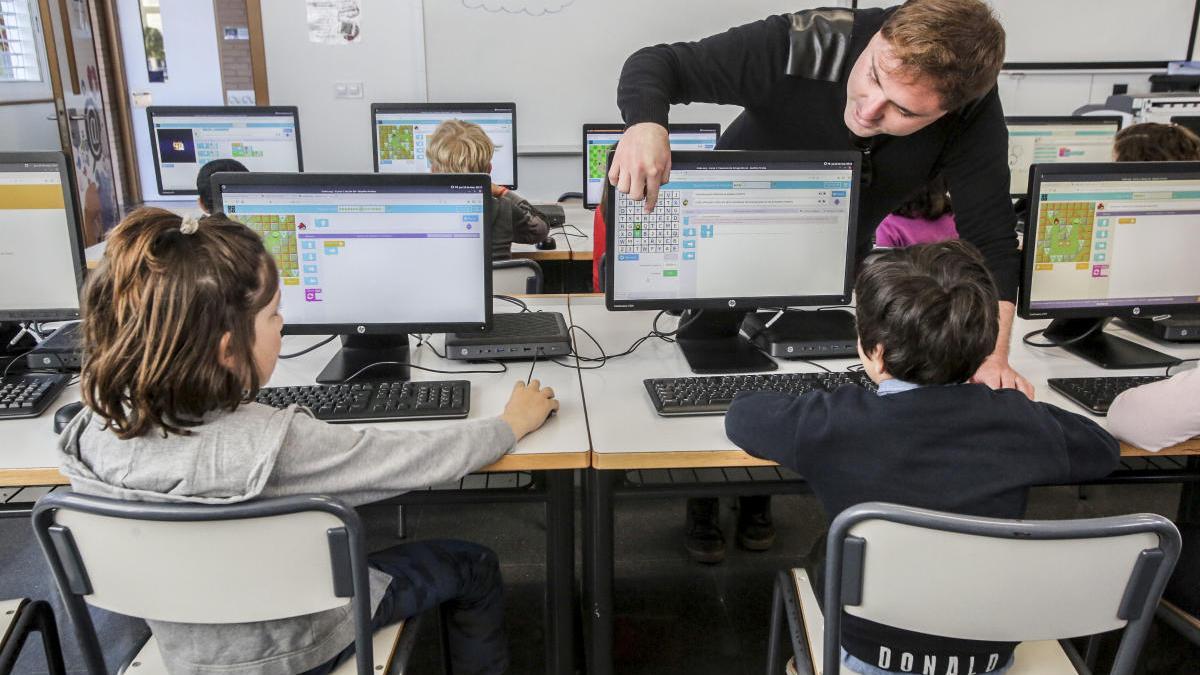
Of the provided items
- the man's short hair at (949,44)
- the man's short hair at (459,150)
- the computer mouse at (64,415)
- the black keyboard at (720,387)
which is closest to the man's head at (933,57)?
the man's short hair at (949,44)

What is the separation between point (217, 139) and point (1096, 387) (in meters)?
3.32

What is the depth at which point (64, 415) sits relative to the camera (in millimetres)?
1464

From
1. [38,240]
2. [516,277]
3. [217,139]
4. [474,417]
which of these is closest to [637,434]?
[474,417]

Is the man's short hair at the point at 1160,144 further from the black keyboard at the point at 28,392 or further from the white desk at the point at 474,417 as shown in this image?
the black keyboard at the point at 28,392

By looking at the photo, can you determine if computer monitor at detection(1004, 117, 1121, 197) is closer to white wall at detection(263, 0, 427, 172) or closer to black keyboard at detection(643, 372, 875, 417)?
black keyboard at detection(643, 372, 875, 417)

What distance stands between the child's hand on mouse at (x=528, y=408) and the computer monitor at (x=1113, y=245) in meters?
1.06

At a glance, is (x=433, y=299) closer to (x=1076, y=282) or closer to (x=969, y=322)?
(x=969, y=322)

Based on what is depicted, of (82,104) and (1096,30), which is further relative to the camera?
(1096,30)

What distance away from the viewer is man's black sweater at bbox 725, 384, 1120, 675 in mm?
1116

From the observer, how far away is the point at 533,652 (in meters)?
1.93

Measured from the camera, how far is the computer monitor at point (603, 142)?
3611 mm

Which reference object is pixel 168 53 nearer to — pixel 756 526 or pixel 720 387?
pixel 756 526

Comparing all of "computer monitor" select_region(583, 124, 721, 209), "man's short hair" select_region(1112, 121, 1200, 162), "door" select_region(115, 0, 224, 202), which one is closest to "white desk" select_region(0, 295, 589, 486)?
"man's short hair" select_region(1112, 121, 1200, 162)

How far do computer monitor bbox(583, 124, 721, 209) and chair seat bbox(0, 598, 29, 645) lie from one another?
8.73 feet
